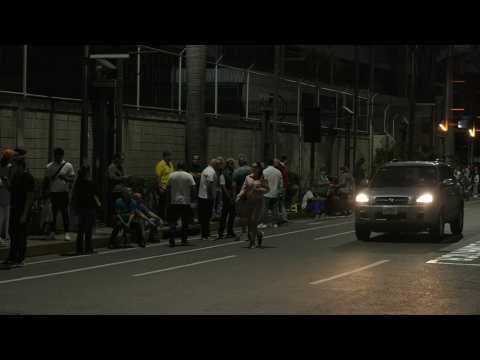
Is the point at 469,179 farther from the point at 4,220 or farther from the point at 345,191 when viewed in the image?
the point at 4,220

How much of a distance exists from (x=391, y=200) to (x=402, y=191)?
366 mm

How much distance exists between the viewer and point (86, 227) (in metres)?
19.2

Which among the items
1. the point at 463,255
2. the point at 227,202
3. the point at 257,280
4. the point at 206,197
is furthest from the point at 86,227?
the point at 463,255

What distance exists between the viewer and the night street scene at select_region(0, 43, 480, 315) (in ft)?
45.0

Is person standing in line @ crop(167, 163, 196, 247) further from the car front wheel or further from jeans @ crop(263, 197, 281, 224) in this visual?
→ the car front wheel

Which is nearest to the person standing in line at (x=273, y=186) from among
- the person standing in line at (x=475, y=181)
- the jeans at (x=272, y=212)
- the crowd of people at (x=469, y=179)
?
the jeans at (x=272, y=212)

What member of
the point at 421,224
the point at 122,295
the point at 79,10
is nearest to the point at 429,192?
the point at 421,224

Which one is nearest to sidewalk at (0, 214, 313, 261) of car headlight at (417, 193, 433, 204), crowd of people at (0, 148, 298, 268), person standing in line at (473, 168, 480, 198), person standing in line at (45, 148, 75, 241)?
crowd of people at (0, 148, 298, 268)

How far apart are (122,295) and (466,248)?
9570mm

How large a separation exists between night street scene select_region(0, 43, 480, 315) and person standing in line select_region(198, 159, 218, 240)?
4 cm

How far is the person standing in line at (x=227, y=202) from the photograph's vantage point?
75.8ft

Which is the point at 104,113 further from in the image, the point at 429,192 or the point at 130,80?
the point at 429,192
